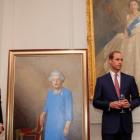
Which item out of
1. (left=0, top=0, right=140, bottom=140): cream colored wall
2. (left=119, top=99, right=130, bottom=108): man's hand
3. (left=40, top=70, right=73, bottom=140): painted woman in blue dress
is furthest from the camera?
(left=0, top=0, right=140, bottom=140): cream colored wall

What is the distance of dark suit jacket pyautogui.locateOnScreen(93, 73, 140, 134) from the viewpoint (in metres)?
3.63

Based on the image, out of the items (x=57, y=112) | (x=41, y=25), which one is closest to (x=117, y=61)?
(x=57, y=112)

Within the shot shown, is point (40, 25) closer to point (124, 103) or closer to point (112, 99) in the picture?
point (112, 99)

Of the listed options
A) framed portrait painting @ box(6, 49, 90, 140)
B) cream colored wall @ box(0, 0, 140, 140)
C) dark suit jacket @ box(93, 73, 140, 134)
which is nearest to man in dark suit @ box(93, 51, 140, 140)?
dark suit jacket @ box(93, 73, 140, 134)

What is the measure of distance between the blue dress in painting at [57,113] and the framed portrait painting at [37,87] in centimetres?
5

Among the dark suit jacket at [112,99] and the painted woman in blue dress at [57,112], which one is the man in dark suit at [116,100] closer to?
the dark suit jacket at [112,99]

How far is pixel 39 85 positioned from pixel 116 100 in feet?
3.05

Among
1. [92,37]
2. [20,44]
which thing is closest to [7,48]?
[20,44]

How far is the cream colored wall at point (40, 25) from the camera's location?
4.33 meters

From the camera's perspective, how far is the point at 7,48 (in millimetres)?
4367

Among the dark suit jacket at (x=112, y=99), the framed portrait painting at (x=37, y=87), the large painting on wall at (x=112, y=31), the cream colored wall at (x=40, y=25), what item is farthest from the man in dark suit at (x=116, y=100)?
the cream colored wall at (x=40, y=25)

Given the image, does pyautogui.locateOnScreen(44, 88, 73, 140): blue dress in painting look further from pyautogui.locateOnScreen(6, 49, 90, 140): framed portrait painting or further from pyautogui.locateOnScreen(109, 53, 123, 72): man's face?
pyautogui.locateOnScreen(109, 53, 123, 72): man's face

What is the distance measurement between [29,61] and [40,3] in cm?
96

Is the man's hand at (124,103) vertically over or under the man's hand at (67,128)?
over
